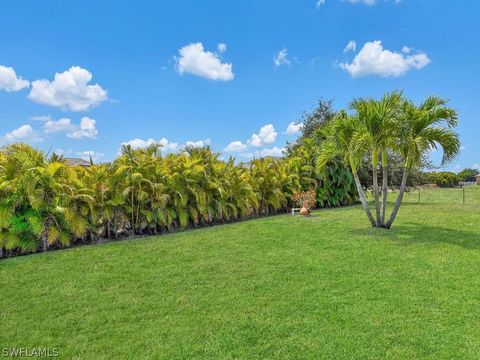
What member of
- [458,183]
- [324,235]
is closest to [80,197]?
[324,235]

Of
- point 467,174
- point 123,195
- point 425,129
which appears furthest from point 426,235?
point 467,174

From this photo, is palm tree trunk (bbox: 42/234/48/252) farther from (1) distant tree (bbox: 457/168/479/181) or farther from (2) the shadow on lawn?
(1) distant tree (bbox: 457/168/479/181)

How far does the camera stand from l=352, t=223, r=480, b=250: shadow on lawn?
22.4 feet

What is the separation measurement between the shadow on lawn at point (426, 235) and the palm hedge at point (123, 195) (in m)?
3.87

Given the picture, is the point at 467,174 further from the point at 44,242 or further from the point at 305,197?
the point at 44,242

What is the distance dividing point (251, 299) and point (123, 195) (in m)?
4.88

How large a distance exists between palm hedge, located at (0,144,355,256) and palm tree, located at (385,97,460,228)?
463 cm

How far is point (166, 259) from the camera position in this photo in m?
5.97

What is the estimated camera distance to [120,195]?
8117mm

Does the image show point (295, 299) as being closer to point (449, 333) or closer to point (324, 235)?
point (449, 333)

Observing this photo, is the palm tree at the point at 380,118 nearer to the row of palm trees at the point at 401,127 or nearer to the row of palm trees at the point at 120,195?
the row of palm trees at the point at 401,127

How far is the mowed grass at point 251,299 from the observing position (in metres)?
3.21

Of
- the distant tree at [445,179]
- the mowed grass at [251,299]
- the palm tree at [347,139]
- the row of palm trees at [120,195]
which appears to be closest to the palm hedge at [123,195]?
the row of palm trees at [120,195]

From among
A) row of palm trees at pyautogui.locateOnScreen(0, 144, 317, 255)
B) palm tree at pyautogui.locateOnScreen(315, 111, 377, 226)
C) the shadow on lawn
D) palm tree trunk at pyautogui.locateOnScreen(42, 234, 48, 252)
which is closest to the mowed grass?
the shadow on lawn
